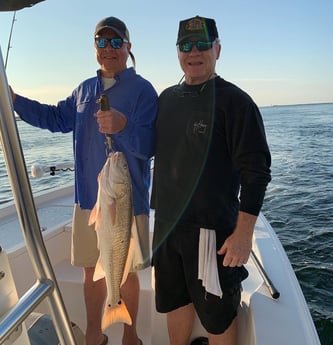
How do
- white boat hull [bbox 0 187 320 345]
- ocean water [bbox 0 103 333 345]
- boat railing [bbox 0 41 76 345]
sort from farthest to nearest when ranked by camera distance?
ocean water [bbox 0 103 333 345], white boat hull [bbox 0 187 320 345], boat railing [bbox 0 41 76 345]

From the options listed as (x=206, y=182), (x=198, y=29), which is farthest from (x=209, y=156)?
(x=198, y=29)

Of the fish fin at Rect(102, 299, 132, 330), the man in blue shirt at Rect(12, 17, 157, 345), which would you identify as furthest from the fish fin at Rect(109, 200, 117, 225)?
the fish fin at Rect(102, 299, 132, 330)

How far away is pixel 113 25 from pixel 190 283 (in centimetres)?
165

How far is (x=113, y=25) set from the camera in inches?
92.0

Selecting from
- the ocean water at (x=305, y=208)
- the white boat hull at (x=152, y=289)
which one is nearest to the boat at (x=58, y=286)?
A: the white boat hull at (x=152, y=289)

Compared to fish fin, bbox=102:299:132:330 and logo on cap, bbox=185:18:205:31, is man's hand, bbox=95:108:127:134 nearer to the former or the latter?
logo on cap, bbox=185:18:205:31

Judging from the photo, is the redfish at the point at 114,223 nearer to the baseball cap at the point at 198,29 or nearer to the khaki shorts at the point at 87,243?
the khaki shorts at the point at 87,243

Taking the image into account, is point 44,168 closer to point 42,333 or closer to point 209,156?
point 209,156

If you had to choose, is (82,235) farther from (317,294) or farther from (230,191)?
(317,294)

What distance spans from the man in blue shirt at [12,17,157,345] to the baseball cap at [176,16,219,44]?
0.39 m

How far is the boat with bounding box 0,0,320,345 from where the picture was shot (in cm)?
106

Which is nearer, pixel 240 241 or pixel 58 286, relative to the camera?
pixel 58 286

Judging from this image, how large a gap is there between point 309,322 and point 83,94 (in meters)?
1.95

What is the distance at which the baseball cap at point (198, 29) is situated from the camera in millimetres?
2219
